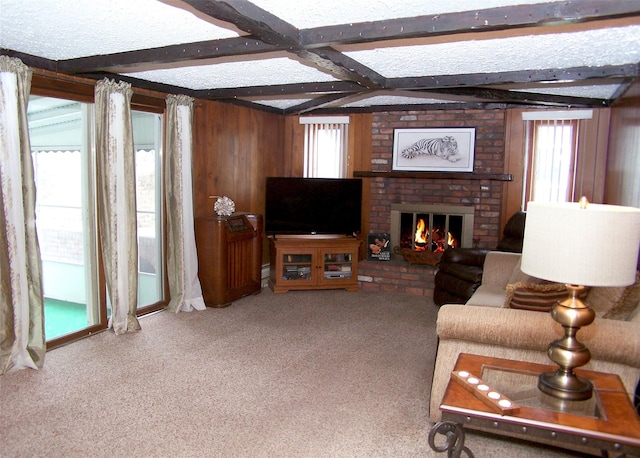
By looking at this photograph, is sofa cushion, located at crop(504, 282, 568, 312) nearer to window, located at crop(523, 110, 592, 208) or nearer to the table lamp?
the table lamp

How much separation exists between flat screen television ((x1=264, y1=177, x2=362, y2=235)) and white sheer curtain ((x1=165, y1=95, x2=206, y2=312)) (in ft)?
4.05

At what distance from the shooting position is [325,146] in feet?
21.5

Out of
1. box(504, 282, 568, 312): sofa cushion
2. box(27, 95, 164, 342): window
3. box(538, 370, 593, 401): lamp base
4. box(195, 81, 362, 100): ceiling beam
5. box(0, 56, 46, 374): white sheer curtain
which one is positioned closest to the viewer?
box(538, 370, 593, 401): lamp base

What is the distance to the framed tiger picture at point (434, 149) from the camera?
5.91 metres

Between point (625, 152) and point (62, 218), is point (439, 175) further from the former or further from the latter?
point (62, 218)

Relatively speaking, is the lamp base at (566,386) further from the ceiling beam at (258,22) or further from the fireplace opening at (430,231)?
the fireplace opening at (430,231)

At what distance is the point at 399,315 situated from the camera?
5016mm

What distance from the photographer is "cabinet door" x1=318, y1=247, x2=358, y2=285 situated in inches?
233

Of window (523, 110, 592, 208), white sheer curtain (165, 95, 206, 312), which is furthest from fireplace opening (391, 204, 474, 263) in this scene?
white sheer curtain (165, 95, 206, 312)

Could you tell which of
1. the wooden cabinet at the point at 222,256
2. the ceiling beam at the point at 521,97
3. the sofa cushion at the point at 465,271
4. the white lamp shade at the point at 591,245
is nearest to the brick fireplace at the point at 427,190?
the sofa cushion at the point at 465,271

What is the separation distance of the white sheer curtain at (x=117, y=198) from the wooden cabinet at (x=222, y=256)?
864 millimetres

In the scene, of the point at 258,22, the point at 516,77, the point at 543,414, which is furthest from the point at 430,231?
the point at 543,414

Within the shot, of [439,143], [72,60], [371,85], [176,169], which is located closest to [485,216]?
[439,143]

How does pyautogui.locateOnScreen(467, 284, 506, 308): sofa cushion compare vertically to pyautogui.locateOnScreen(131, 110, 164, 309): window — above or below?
below
